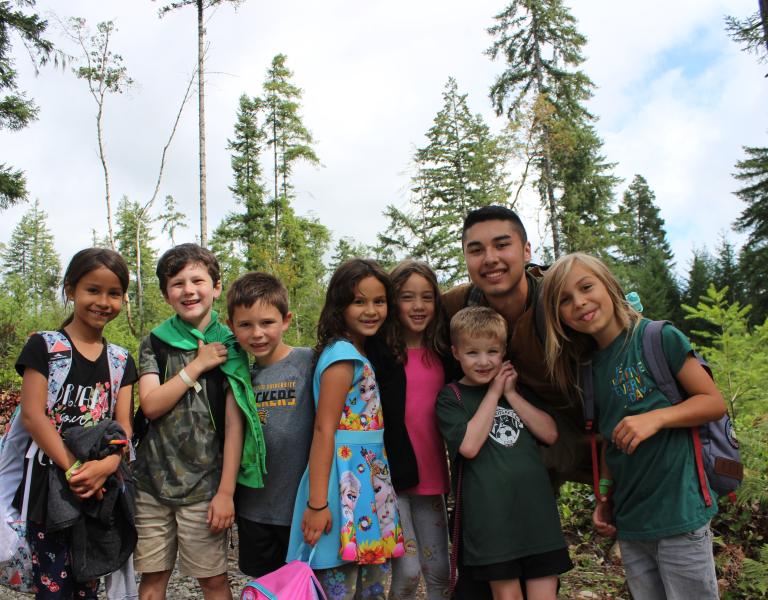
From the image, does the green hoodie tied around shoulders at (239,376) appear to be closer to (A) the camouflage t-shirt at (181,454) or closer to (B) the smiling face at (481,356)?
(A) the camouflage t-shirt at (181,454)

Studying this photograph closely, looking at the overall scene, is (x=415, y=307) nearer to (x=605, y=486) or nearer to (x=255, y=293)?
(x=255, y=293)

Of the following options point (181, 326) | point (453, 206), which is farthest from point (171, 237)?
point (181, 326)

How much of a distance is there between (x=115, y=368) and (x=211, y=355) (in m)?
0.55

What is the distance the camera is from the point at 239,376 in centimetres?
268

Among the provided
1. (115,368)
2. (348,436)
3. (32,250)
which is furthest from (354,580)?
(32,250)

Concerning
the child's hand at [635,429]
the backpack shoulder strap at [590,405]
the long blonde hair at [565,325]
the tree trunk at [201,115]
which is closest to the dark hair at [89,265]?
the long blonde hair at [565,325]

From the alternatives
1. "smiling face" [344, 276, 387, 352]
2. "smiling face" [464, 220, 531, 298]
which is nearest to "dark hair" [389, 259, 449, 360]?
"smiling face" [344, 276, 387, 352]

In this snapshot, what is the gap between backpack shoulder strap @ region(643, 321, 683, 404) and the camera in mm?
2246

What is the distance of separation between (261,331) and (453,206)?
75.3ft

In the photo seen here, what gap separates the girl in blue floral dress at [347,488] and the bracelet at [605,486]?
3.50 ft

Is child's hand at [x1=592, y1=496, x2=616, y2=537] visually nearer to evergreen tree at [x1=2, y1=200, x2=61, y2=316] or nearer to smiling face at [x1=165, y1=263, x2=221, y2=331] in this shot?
smiling face at [x1=165, y1=263, x2=221, y2=331]

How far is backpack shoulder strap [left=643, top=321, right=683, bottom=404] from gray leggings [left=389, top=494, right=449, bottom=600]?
1324 millimetres

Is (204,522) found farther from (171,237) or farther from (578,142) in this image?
(171,237)

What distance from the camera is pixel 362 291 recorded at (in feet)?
9.26
